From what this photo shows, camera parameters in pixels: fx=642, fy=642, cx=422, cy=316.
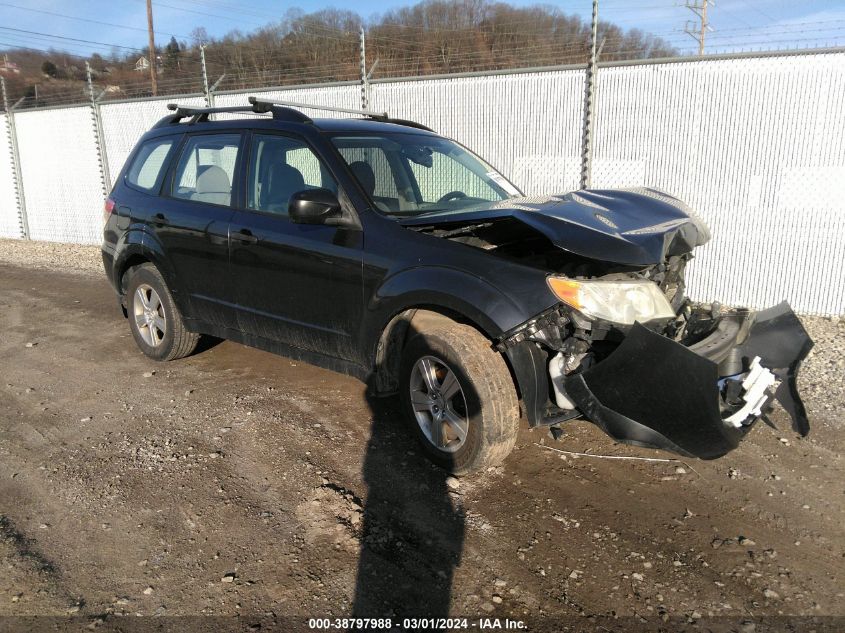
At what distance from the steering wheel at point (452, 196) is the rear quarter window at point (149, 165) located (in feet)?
7.70

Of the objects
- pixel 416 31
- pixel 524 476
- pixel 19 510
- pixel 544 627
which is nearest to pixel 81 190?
pixel 416 31

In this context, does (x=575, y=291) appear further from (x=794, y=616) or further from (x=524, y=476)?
(x=794, y=616)

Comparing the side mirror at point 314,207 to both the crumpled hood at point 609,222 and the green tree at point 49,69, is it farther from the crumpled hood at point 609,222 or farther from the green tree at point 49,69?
the green tree at point 49,69

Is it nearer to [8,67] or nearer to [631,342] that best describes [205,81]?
[631,342]

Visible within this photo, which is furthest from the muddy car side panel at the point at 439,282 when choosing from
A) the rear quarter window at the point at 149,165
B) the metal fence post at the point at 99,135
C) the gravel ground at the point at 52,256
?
the metal fence post at the point at 99,135

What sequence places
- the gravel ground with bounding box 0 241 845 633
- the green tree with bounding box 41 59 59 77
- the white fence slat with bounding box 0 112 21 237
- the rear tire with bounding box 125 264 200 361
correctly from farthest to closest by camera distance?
the green tree with bounding box 41 59 59 77
the white fence slat with bounding box 0 112 21 237
the rear tire with bounding box 125 264 200 361
the gravel ground with bounding box 0 241 845 633

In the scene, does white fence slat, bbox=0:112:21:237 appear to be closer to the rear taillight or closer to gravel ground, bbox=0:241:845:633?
the rear taillight

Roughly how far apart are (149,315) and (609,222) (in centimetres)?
387

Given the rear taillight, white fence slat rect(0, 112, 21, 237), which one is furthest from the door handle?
white fence slat rect(0, 112, 21, 237)

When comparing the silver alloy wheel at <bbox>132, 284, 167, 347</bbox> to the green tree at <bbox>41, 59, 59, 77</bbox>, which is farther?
the green tree at <bbox>41, 59, 59, 77</bbox>

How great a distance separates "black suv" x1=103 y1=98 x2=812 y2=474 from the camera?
300 centimetres

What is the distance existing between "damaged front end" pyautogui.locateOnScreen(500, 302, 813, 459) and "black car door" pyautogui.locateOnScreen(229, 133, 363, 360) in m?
1.15

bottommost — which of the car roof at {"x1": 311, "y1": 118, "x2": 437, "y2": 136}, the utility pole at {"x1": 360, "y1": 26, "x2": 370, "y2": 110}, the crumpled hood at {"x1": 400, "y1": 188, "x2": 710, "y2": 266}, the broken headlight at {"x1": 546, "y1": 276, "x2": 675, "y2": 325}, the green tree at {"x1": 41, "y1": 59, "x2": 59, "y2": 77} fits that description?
the broken headlight at {"x1": 546, "y1": 276, "x2": 675, "y2": 325}

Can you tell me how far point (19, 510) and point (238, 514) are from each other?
1.11m
